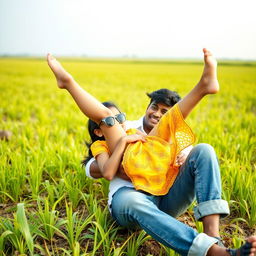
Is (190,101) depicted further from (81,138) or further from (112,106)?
(81,138)

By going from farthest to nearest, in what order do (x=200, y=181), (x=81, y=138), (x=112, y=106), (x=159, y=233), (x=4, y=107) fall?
(x=4, y=107) → (x=81, y=138) → (x=112, y=106) → (x=200, y=181) → (x=159, y=233)

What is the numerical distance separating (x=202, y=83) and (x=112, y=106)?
644 mm

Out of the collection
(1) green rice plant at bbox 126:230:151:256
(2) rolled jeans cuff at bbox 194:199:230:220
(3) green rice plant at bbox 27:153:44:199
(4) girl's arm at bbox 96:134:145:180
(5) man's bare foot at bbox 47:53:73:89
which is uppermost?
(5) man's bare foot at bbox 47:53:73:89

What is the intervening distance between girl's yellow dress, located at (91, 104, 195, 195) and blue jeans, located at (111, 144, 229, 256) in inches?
2.4

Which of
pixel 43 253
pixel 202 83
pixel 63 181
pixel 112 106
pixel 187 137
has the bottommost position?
pixel 43 253

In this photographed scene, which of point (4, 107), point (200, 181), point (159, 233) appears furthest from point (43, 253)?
point (4, 107)

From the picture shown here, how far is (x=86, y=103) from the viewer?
1760 mm

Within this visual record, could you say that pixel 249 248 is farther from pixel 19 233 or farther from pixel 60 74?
pixel 60 74

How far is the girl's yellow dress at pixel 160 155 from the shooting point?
1703 millimetres

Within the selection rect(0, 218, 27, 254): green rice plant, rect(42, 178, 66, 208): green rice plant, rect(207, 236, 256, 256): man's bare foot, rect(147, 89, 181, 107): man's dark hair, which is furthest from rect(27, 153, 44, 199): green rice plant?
rect(207, 236, 256, 256): man's bare foot

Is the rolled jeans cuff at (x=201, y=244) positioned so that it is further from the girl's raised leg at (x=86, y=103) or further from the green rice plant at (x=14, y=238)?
the green rice plant at (x=14, y=238)

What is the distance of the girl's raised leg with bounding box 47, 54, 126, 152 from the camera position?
1.76m

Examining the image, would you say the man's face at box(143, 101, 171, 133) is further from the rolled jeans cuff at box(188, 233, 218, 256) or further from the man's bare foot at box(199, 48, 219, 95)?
the rolled jeans cuff at box(188, 233, 218, 256)

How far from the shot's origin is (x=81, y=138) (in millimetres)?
3738
